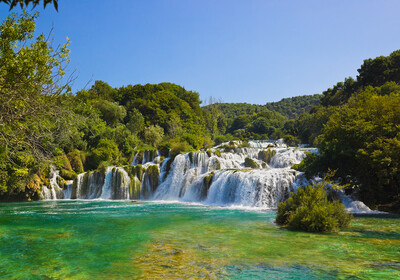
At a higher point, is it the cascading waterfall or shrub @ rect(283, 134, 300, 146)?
shrub @ rect(283, 134, 300, 146)

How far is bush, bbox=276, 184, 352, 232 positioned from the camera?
1291 cm

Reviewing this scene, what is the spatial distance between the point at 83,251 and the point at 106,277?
3.05 meters

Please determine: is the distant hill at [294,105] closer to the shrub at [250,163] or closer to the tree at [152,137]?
the tree at [152,137]

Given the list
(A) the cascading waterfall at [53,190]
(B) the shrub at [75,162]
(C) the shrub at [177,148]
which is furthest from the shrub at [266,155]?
(A) the cascading waterfall at [53,190]

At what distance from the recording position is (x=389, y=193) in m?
21.0

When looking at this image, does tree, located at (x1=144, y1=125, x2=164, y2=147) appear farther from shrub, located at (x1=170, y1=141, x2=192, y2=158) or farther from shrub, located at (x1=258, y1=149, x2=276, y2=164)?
shrub, located at (x1=258, y1=149, x2=276, y2=164)

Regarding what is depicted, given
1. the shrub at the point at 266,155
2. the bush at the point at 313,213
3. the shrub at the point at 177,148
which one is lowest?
the bush at the point at 313,213

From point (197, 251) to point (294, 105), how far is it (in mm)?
155604

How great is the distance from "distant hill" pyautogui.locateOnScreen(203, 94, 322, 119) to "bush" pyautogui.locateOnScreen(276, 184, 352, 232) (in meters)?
127

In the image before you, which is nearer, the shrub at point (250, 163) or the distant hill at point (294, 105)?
the shrub at point (250, 163)

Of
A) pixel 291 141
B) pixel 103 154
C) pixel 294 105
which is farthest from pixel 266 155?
pixel 294 105

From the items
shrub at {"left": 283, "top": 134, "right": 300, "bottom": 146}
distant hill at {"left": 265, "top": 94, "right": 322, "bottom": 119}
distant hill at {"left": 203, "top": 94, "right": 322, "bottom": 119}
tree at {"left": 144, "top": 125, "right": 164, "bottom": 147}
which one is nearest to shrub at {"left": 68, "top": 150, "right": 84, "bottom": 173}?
tree at {"left": 144, "top": 125, "right": 164, "bottom": 147}

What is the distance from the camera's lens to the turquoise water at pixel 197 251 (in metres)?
7.62

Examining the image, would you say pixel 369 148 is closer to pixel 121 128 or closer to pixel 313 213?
pixel 313 213
